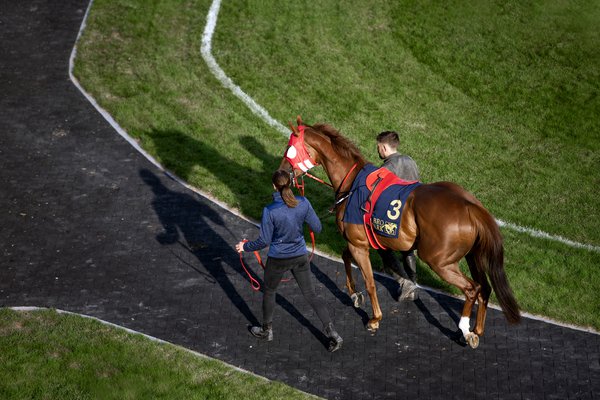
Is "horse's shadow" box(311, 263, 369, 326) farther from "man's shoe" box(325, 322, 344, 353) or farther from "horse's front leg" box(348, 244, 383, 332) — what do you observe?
"man's shoe" box(325, 322, 344, 353)

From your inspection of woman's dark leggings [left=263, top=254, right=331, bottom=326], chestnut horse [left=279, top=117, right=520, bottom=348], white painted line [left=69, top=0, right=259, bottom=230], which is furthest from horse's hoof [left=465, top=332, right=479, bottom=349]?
white painted line [left=69, top=0, right=259, bottom=230]

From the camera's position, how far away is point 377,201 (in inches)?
402

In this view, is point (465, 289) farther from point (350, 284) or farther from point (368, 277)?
point (350, 284)

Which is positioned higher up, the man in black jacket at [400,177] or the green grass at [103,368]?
the man in black jacket at [400,177]

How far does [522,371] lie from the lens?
1009 centimetres

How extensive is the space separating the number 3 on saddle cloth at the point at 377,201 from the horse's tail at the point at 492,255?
2.86 feet

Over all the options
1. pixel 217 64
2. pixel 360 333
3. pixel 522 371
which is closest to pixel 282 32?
pixel 217 64

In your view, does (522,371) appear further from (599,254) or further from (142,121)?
(142,121)

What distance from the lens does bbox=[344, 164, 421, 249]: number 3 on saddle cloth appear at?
33.1 feet

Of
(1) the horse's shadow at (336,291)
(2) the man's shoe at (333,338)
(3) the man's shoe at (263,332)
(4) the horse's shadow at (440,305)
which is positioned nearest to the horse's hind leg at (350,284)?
(1) the horse's shadow at (336,291)

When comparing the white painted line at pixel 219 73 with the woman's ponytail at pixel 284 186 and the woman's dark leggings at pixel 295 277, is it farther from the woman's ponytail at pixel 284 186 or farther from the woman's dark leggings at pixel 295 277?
the woman's ponytail at pixel 284 186

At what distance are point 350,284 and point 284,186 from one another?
217 centimetres

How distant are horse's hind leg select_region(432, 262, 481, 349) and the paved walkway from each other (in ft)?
0.67

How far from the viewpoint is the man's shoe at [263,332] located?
35.0 ft
